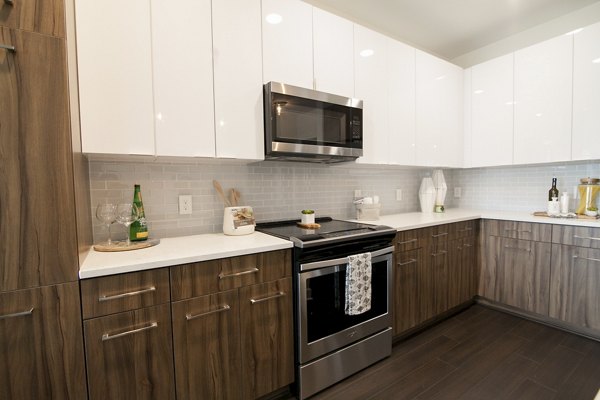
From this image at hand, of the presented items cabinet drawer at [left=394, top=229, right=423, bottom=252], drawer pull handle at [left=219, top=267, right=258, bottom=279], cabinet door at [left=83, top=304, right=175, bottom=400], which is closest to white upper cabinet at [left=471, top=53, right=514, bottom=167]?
cabinet drawer at [left=394, top=229, right=423, bottom=252]

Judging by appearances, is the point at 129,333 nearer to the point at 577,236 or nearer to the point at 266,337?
the point at 266,337

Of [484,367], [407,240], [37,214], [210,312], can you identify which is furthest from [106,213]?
[484,367]

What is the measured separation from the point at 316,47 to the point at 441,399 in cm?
232

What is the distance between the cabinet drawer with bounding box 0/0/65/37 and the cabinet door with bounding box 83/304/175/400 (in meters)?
1.09

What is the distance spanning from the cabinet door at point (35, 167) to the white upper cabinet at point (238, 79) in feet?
2.35

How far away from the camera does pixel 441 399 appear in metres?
1.58

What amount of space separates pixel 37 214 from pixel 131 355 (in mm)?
655

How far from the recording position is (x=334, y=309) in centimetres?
168

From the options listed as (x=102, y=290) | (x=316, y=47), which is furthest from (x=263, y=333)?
(x=316, y=47)

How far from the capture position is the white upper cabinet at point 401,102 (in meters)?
2.37

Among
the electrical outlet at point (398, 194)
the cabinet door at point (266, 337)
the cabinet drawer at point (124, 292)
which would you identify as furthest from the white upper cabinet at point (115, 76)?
the electrical outlet at point (398, 194)

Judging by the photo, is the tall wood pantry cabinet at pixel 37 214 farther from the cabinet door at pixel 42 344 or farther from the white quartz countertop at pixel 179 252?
the white quartz countertop at pixel 179 252

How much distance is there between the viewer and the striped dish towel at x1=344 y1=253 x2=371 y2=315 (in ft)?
5.54

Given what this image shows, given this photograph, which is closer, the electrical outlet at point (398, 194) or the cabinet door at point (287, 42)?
the cabinet door at point (287, 42)
